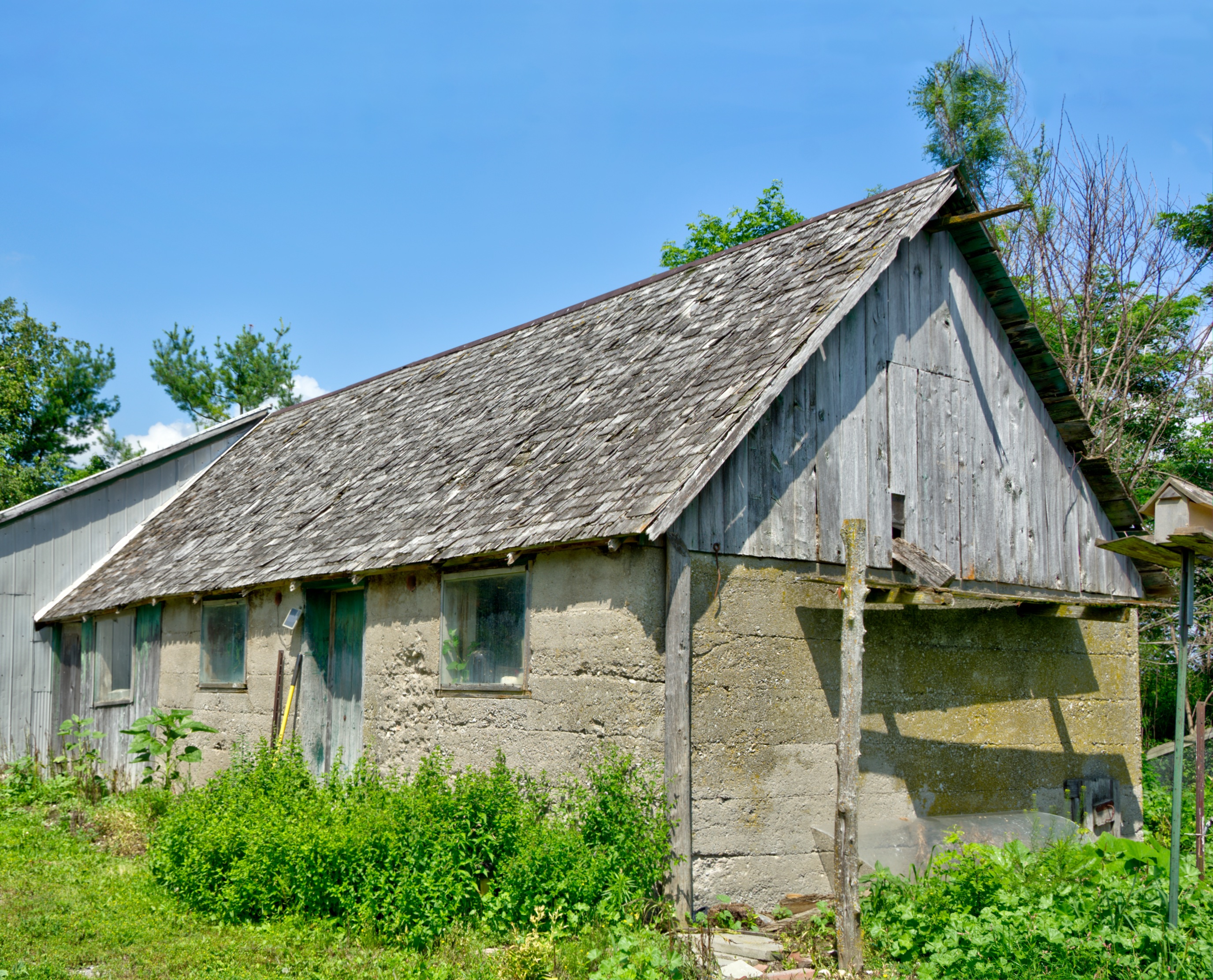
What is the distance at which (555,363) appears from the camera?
12570mm

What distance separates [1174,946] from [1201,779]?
4073mm

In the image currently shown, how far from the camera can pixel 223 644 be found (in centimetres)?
1326

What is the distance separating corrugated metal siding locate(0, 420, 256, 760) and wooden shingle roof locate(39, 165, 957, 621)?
0.54 metres

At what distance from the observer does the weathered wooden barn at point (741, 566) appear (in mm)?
8227

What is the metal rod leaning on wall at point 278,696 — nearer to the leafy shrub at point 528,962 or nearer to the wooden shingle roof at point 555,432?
the wooden shingle roof at point 555,432

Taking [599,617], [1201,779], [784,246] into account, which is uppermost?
[784,246]

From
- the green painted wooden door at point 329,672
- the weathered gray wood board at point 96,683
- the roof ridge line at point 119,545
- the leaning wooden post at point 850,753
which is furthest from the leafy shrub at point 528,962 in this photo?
the roof ridge line at point 119,545

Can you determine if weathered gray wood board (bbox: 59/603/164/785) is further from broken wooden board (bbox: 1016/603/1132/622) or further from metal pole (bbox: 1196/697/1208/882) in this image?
metal pole (bbox: 1196/697/1208/882)

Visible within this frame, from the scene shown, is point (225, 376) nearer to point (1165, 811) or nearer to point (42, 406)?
point (42, 406)

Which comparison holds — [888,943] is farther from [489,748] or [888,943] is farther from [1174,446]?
[1174,446]

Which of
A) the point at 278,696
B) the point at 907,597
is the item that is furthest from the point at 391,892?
the point at 278,696

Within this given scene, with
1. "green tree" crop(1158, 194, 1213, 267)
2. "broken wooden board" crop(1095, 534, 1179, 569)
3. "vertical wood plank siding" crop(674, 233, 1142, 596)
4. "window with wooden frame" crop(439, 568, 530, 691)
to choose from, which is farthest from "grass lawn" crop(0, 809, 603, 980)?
"green tree" crop(1158, 194, 1213, 267)

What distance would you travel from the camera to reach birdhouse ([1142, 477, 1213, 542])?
7.14 meters

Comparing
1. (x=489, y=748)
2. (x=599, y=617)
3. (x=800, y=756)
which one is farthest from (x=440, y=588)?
(x=800, y=756)
